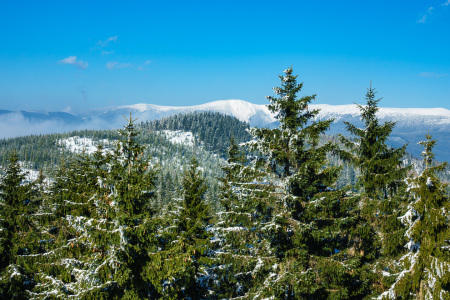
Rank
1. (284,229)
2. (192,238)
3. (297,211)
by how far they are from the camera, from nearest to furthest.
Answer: (284,229)
(297,211)
(192,238)

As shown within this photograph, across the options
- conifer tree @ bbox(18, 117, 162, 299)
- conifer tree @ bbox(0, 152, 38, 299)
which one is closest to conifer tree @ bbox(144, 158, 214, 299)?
conifer tree @ bbox(18, 117, 162, 299)

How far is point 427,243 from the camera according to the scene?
929 cm

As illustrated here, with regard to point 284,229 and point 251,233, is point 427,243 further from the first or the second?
point 251,233

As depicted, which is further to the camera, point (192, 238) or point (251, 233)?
point (192, 238)

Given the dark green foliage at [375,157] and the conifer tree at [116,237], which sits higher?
the dark green foliage at [375,157]

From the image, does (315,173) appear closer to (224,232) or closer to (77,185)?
(224,232)

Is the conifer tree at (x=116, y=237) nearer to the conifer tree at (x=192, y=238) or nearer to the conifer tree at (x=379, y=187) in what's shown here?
the conifer tree at (x=192, y=238)

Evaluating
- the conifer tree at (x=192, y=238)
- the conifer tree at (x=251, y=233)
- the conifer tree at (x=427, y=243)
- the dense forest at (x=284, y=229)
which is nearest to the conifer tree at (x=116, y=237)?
the dense forest at (x=284, y=229)

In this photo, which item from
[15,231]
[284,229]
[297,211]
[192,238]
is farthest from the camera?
[192,238]

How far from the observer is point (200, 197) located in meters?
18.8

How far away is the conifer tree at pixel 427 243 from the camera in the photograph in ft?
29.3

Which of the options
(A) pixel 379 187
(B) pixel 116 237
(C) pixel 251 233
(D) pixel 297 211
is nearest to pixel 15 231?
(B) pixel 116 237

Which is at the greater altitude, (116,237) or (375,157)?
(375,157)

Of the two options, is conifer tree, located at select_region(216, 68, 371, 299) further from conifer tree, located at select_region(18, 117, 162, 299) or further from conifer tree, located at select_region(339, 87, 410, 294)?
conifer tree, located at select_region(18, 117, 162, 299)
